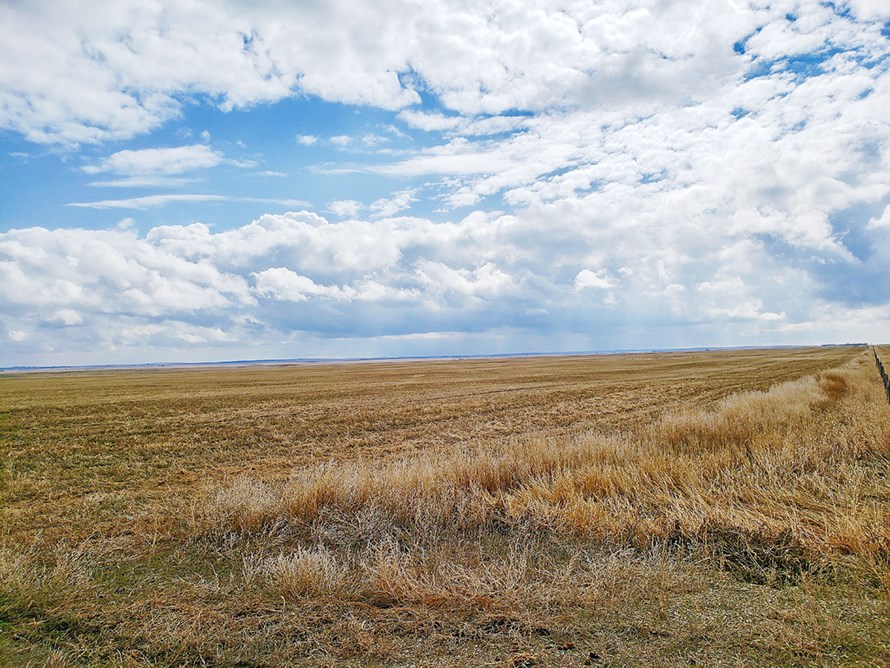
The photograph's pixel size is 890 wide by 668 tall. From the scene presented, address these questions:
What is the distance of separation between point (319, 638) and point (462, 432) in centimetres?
1821

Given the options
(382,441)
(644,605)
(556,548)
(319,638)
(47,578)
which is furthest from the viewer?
(382,441)

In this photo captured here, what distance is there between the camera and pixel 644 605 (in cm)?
447

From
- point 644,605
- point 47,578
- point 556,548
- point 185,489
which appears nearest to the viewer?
point 644,605

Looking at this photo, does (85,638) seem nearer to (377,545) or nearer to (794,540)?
(377,545)

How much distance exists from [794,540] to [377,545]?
4.84m

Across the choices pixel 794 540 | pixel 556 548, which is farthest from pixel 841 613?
pixel 556 548

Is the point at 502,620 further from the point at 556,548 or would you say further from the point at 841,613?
the point at 841,613

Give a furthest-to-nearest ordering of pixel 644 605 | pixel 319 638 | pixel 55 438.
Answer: pixel 55 438 → pixel 644 605 → pixel 319 638

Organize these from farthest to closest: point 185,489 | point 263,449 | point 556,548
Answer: point 263,449, point 185,489, point 556,548

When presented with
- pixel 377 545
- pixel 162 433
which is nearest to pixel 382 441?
pixel 162 433

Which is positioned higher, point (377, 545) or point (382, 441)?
point (377, 545)

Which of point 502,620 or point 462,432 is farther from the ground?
point 502,620

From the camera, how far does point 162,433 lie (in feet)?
75.7

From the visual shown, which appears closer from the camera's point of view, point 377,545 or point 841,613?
A: point 841,613
